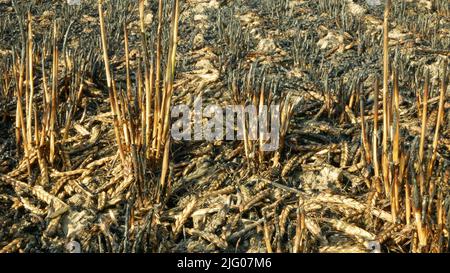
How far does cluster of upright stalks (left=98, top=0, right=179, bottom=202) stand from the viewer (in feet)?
4.89

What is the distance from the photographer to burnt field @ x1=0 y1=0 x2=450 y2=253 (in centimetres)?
137

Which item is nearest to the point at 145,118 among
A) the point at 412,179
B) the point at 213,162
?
the point at 213,162

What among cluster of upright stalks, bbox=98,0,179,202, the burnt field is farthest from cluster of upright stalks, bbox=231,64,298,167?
cluster of upright stalks, bbox=98,0,179,202

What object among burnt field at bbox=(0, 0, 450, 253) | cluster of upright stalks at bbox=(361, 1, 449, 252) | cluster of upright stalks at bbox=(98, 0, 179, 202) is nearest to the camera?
cluster of upright stalks at bbox=(361, 1, 449, 252)

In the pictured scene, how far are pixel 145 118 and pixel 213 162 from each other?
321 millimetres

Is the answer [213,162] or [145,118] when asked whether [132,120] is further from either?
[213,162]

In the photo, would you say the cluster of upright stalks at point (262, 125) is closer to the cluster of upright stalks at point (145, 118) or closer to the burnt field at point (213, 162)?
the burnt field at point (213, 162)

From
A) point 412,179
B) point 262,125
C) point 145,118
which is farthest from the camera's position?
point 262,125

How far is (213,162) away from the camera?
174 centimetres

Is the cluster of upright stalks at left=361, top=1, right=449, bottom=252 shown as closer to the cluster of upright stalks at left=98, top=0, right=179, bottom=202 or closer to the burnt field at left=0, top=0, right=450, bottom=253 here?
the burnt field at left=0, top=0, right=450, bottom=253

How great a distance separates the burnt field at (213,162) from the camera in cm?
137

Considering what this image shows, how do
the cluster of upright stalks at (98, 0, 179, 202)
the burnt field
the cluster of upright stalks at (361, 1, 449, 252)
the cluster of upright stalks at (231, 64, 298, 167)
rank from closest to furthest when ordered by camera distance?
the cluster of upright stalks at (361, 1, 449, 252) → the burnt field → the cluster of upright stalks at (98, 0, 179, 202) → the cluster of upright stalks at (231, 64, 298, 167)

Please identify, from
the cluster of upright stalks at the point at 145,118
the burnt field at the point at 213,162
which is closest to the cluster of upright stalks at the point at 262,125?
the burnt field at the point at 213,162

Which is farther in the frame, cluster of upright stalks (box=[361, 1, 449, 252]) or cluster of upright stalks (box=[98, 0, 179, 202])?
cluster of upright stalks (box=[98, 0, 179, 202])
